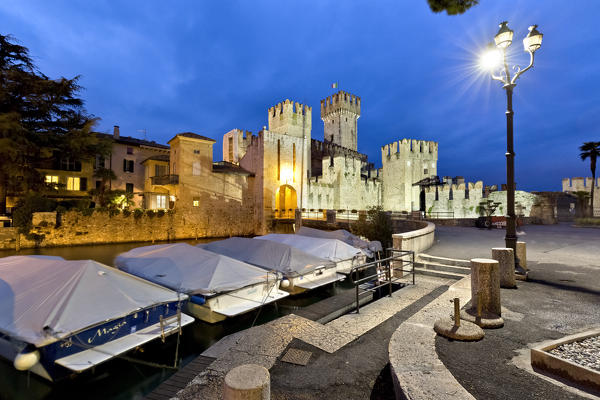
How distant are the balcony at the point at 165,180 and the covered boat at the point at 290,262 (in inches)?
793

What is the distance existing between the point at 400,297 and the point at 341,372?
3.90m

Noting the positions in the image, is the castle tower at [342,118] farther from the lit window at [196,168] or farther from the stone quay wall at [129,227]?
the lit window at [196,168]

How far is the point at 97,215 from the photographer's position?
27219mm

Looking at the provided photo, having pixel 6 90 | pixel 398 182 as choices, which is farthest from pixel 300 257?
pixel 398 182

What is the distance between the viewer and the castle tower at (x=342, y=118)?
183ft

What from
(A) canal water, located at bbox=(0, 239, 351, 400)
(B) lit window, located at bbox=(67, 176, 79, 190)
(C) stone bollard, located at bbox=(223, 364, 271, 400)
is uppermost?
(B) lit window, located at bbox=(67, 176, 79, 190)

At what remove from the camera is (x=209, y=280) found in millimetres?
9609

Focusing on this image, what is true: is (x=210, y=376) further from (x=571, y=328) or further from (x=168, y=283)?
(x=168, y=283)

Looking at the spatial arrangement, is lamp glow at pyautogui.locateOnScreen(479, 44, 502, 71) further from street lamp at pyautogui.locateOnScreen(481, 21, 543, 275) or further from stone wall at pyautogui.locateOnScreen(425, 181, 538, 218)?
stone wall at pyautogui.locateOnScreen(425, 181, 538, 218)

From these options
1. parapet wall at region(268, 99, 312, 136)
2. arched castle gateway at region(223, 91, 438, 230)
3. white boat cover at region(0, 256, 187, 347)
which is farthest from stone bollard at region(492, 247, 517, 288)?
parapet wall at region(268, 99, 312, 136)

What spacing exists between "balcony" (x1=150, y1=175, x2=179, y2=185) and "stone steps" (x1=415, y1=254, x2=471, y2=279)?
1108 inches

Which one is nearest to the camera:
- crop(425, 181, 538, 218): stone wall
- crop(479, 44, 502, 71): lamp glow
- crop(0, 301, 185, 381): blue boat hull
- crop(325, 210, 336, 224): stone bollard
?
crop(0, 301, 185, 381): blue boat hull

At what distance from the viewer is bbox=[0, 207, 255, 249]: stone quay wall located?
24.5 meters

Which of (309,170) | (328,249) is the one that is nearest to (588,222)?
(328,249)
